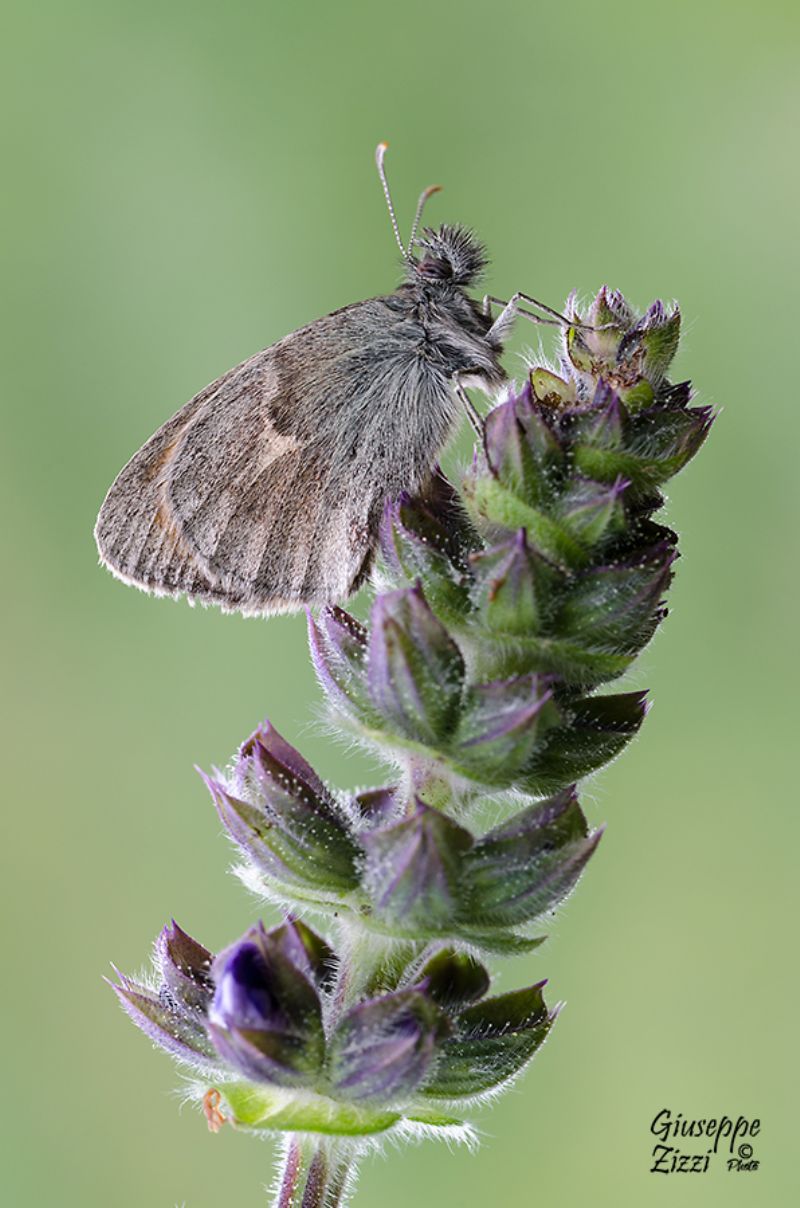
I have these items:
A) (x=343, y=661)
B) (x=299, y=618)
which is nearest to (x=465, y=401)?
(x=343, y=661)

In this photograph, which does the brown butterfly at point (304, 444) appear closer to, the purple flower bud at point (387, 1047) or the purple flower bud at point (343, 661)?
the purple flower bud at point (343, 661)

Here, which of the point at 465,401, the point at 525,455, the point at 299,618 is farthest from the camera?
the point at 299,618

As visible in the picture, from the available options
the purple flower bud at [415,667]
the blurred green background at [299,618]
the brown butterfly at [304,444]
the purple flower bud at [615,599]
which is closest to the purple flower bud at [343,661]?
the purple flower bud at [415,667]

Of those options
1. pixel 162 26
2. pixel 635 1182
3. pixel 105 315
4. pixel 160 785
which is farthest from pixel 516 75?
pixel 635 1182

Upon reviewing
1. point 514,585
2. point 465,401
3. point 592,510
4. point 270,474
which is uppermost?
point 465,401

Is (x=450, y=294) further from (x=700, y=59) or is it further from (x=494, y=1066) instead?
(x=700, y=59)

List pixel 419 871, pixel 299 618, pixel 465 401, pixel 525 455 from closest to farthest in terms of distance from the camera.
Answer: pixel 419 871, pixel 525 455, pixel 465 401, pixel 299 618

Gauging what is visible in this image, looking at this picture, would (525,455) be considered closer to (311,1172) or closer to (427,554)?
(427,554)

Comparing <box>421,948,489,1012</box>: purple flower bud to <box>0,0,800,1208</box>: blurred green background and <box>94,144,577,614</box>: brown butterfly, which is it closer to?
<box>94,144,577,614</box>: brown butterfly

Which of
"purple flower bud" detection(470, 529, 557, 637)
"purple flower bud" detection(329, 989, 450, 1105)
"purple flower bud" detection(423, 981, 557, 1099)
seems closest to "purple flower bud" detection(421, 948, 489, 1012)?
"purple flower bud" detection(423, 981, 557, 1099)
